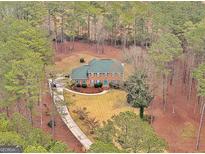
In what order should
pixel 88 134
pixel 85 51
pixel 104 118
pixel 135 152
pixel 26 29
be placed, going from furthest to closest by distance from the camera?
pixel 85 51
pixel 26 29
pixel 104 118
pixel 88 134
pixel 135 152

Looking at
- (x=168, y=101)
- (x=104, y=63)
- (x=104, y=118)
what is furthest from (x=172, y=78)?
(x=104, y=118)

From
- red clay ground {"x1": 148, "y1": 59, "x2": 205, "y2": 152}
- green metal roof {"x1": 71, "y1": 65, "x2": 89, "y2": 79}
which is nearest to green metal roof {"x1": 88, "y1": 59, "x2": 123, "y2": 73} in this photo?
green metal roof {"x1": 71, "y1": 65, "x2": 89, "y2": 79}

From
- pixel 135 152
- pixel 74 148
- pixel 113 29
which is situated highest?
pixel 113 29

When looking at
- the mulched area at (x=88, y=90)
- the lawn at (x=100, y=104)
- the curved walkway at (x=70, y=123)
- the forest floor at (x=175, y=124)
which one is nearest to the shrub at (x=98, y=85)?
the mulched area at (x=88, y=90)

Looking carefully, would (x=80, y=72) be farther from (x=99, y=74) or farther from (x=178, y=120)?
(x=178, y=120)

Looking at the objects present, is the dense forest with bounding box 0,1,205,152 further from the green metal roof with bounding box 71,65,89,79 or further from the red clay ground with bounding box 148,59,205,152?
the green metal roof with bounding box 71,65,89,79

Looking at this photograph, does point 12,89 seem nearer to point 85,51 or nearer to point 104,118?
point 104,118

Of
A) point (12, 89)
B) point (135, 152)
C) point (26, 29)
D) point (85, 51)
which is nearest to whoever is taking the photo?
point (135, 152)
